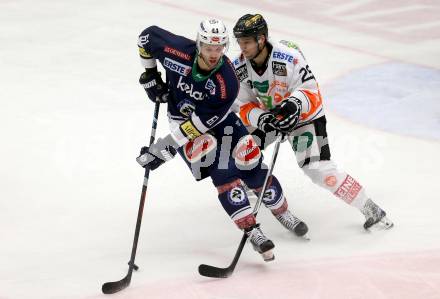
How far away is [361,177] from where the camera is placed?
591 centimetres

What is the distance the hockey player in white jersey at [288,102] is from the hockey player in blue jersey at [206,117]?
25 cm

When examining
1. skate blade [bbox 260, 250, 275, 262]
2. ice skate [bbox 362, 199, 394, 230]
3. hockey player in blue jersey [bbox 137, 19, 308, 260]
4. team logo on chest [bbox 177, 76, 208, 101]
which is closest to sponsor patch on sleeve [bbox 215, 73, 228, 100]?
hockey player in blue jersey [bbox 137, 19, 308, 260]

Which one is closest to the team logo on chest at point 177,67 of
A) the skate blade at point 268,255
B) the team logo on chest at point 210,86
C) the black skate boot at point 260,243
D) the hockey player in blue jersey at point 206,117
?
the hockey player in blue jersey at point 206,117

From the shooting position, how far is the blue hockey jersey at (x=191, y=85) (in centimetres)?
441

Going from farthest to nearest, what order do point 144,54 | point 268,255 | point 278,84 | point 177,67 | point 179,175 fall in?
point 179,175, point 278,84, point 144,54, point 268,255, point 177,67

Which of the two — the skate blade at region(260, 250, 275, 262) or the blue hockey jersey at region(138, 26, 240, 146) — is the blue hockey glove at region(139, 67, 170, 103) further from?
the skate blade at region(260, 250, 275, 262)

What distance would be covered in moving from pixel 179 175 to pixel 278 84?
1.28m

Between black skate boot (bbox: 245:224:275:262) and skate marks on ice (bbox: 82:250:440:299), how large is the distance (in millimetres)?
87

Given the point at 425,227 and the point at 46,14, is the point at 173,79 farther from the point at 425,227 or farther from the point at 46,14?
the point at 46,14

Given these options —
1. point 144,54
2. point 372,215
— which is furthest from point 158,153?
point 372,215

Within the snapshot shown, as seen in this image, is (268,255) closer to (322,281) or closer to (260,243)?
(260,243)

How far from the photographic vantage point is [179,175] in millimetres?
5898

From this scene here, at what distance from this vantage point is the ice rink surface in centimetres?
457

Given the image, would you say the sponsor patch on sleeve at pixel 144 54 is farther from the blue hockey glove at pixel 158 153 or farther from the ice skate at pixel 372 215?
the ice skate at pixel 372 215
